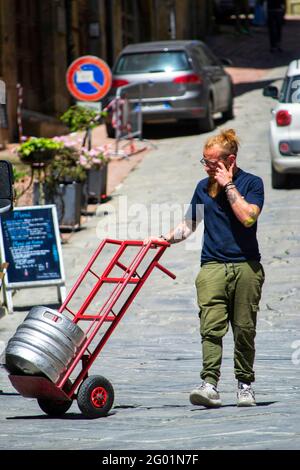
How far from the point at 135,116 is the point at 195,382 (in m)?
14.9

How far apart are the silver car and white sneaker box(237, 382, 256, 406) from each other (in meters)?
16.0

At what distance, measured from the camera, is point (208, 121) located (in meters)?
24.2

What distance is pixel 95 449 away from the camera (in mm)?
6320

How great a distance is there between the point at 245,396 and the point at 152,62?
16.7 meters

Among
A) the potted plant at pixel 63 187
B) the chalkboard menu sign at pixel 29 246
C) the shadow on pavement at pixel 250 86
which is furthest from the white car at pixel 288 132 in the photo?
the shadow on pavement at pixel 250 86

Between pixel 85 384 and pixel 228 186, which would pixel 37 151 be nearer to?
pixel 228 186

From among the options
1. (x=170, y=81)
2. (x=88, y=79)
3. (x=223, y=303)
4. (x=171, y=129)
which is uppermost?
(x=223, y=303)

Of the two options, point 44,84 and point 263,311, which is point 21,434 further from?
point 44,84

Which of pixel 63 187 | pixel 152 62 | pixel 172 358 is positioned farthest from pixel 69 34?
pixel 172 358

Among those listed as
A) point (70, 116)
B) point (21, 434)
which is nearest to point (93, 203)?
point (70, 116)

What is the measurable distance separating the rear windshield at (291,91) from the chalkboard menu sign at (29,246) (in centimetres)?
585

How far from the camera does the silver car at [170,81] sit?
2344cm

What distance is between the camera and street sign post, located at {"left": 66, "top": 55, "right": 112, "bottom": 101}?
19.5 meters

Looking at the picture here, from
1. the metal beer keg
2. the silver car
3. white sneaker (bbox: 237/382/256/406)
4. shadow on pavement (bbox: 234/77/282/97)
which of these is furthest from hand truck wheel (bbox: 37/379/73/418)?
shadow on pavement (bbox: 234/77/282/97)
